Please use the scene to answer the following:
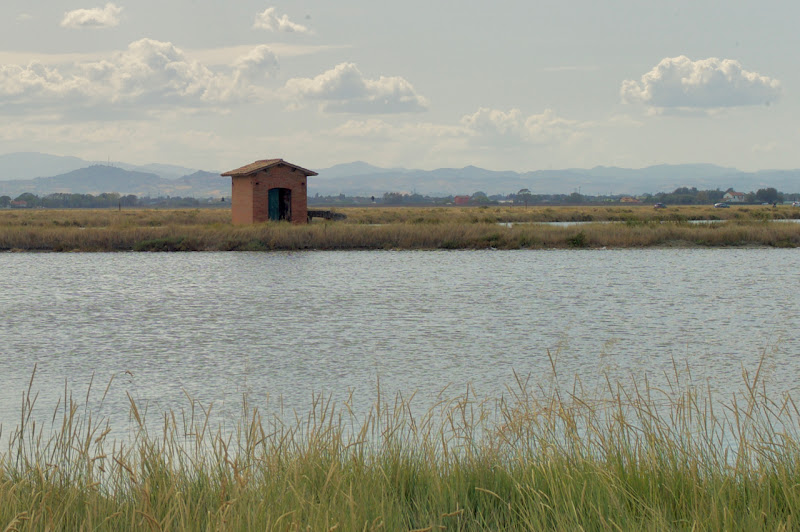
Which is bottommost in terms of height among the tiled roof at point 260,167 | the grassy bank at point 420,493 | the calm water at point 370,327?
the calm water at point 370,327

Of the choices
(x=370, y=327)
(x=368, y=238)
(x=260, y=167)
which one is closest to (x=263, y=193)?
(x=260, y=167)

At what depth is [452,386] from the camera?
10883mm

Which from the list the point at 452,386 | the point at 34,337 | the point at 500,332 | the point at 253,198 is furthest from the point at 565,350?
the point at 253,198

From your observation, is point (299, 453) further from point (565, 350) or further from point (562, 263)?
point (562, 263)

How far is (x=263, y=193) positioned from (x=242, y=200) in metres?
1.26

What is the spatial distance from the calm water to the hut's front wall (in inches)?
409

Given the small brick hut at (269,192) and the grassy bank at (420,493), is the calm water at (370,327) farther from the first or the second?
the small brick hut at (269,192)

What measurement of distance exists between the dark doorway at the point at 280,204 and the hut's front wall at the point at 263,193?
8.4 inches

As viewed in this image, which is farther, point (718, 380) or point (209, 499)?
point (718, 380)

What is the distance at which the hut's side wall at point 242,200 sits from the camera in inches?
1655

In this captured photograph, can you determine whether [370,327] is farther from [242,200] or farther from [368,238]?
[242,200]

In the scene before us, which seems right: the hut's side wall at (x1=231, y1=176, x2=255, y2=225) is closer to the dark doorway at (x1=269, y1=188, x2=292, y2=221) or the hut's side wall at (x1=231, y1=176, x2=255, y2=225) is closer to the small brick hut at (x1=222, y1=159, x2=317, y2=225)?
the small brick hut at (x1=222, y1=159, x2=317, y2=225)

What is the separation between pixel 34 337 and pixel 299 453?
37.4ft

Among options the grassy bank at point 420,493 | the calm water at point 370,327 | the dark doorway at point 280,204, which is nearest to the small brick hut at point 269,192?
the dark doorway at point 280,204
